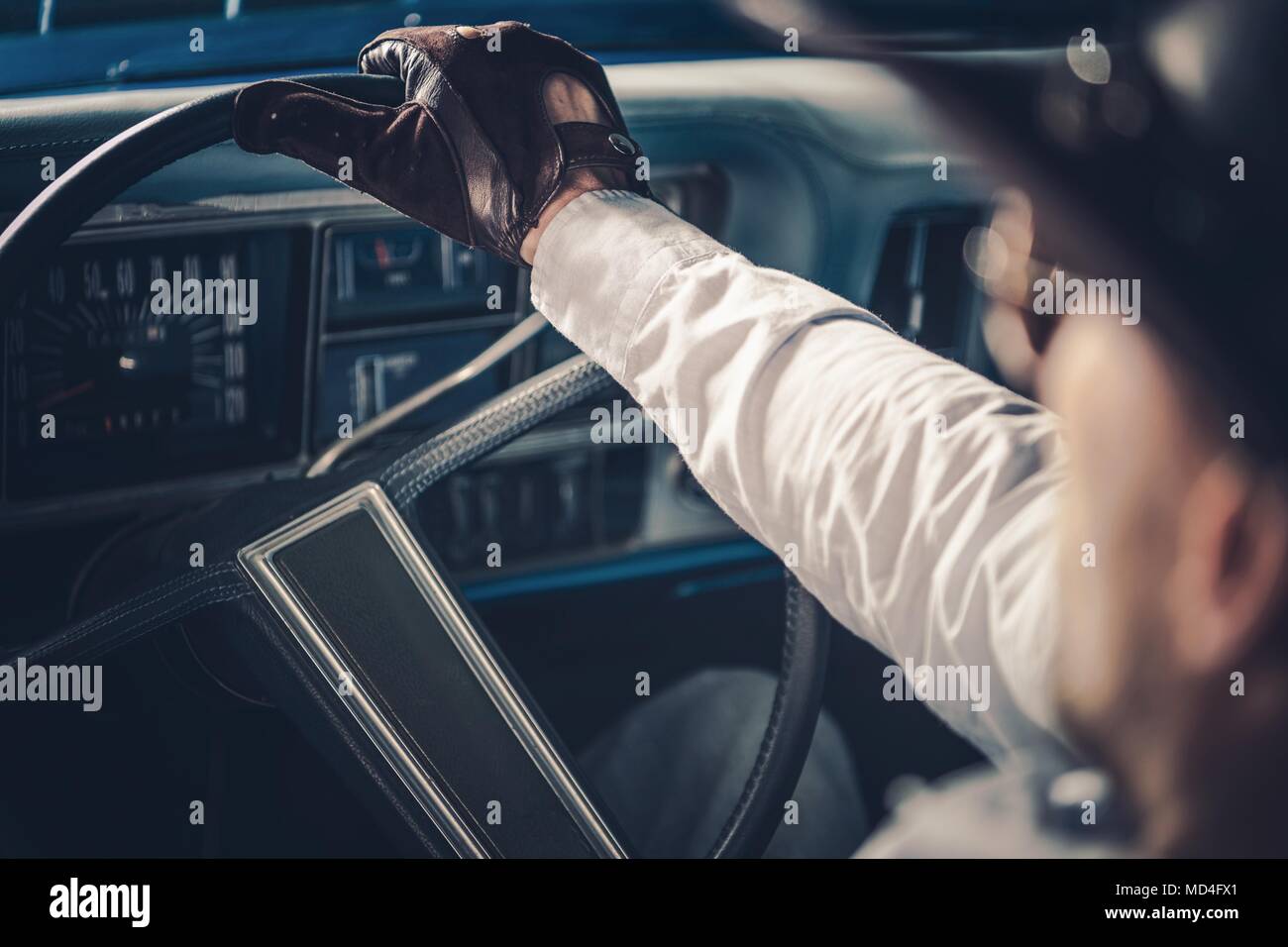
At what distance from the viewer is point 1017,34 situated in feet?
4.03

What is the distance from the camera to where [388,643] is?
82 centimetres

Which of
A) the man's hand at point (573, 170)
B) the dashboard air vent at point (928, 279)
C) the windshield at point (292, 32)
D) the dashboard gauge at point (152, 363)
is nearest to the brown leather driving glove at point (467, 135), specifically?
the man's hand at point (573, 170)

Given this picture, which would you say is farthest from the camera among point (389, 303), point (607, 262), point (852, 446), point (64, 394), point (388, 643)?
point (389, 303)

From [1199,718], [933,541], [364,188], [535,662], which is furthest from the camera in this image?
[535,662]

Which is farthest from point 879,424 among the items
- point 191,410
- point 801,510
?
point 191,410

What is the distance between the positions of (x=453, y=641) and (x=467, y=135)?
327 millimetres

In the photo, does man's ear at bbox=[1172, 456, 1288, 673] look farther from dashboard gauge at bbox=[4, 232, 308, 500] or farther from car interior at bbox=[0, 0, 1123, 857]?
dashboard gauge at bbox=[4, 232, 308, 500]

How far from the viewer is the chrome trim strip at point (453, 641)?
2.59 ft

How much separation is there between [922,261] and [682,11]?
345 mm

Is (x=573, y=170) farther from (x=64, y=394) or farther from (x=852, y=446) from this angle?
(x=64, y=394)

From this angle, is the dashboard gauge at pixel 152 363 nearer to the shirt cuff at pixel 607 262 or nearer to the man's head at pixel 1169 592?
the shirt cuff at pixel 607 262

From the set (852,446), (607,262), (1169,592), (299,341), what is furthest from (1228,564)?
(299,341)

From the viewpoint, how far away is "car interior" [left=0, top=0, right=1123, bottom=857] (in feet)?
3.10

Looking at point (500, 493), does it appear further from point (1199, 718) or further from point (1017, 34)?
point (1199, 718)
